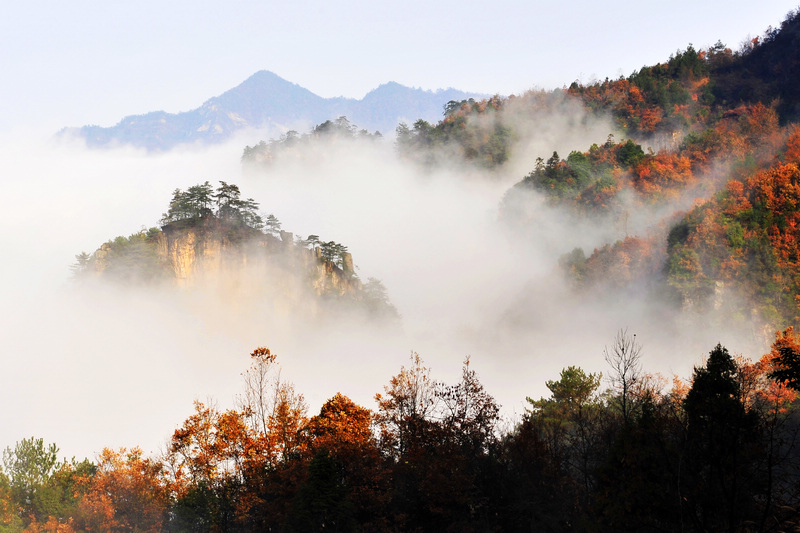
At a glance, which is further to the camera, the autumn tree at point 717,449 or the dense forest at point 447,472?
the dense forest at point 447,472

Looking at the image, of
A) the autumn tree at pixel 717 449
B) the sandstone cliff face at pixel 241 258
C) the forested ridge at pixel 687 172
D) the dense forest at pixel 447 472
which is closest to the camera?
the autumn tree at pixel 717 449

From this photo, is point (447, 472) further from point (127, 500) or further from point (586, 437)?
point (127, 500)

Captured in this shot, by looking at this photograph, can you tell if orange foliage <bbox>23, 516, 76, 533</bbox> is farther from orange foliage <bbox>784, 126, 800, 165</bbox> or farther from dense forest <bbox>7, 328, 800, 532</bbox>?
orange foliage <bbox>784, 126, 800, 165</bbox>

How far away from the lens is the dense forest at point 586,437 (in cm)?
2038

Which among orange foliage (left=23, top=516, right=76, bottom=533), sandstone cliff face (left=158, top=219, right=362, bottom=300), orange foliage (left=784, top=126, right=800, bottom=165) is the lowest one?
orange foliage (left=23, top=516, right=76, bottom=533)

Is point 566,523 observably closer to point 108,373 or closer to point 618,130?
point 618,130

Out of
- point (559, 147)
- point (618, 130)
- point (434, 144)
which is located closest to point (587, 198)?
point (618, 130)

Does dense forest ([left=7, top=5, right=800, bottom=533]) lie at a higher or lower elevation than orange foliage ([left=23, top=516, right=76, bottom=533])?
higher

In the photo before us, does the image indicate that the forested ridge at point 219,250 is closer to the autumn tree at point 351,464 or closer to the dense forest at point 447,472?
the dense forest at point 447,472

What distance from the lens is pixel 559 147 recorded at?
15725 centimetres

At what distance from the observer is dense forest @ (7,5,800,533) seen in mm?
20375

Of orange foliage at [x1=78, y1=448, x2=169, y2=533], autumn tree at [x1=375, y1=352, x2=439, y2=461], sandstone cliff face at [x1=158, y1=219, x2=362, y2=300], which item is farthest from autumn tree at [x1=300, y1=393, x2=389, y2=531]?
sandstone cliff face at [x1=158, y1=219, x2=362, y2=300]

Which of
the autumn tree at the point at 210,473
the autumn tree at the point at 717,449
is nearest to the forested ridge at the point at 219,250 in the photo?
the autumn tree at the point at 210,473

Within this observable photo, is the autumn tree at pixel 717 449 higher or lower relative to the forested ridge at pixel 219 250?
lower
